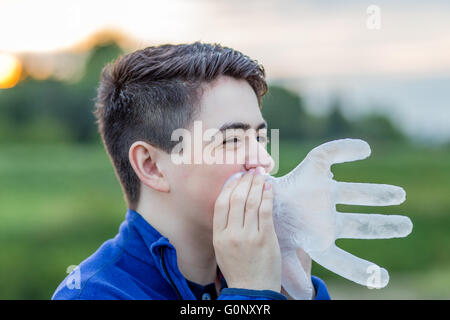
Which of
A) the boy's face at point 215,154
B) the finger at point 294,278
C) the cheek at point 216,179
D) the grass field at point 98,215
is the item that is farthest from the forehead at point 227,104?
the grass field at point 98,215

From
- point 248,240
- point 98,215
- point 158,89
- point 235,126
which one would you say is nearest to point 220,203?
point 248,240

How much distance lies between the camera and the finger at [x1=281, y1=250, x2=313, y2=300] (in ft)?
5.92

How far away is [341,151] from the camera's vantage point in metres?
1.66

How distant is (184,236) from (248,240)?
287 millimetres

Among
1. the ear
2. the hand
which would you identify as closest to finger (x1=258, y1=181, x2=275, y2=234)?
the hand

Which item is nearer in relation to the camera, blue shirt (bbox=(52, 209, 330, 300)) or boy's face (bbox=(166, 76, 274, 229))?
blue shirt (bbox=(52, 209, 330, 300))

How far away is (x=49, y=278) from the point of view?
22.3 ft

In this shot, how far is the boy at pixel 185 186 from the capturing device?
1620 millimetres

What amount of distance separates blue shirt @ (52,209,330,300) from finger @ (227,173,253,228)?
0.19 m

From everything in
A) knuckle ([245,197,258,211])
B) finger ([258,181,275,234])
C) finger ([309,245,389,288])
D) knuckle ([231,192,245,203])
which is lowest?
finger ([309,245,389,288])

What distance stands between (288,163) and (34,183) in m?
4.51

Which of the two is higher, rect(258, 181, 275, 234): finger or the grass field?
rect(258, 181, 275, 234): finger

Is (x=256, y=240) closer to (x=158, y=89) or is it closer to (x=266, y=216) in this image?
(x=266, y=216)

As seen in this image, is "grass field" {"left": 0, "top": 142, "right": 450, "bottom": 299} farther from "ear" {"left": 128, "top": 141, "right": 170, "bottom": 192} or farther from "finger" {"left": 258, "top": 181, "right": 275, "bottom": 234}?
"finger" {"left": 258, "top": 181, "right": 275, "bottom": 234}
